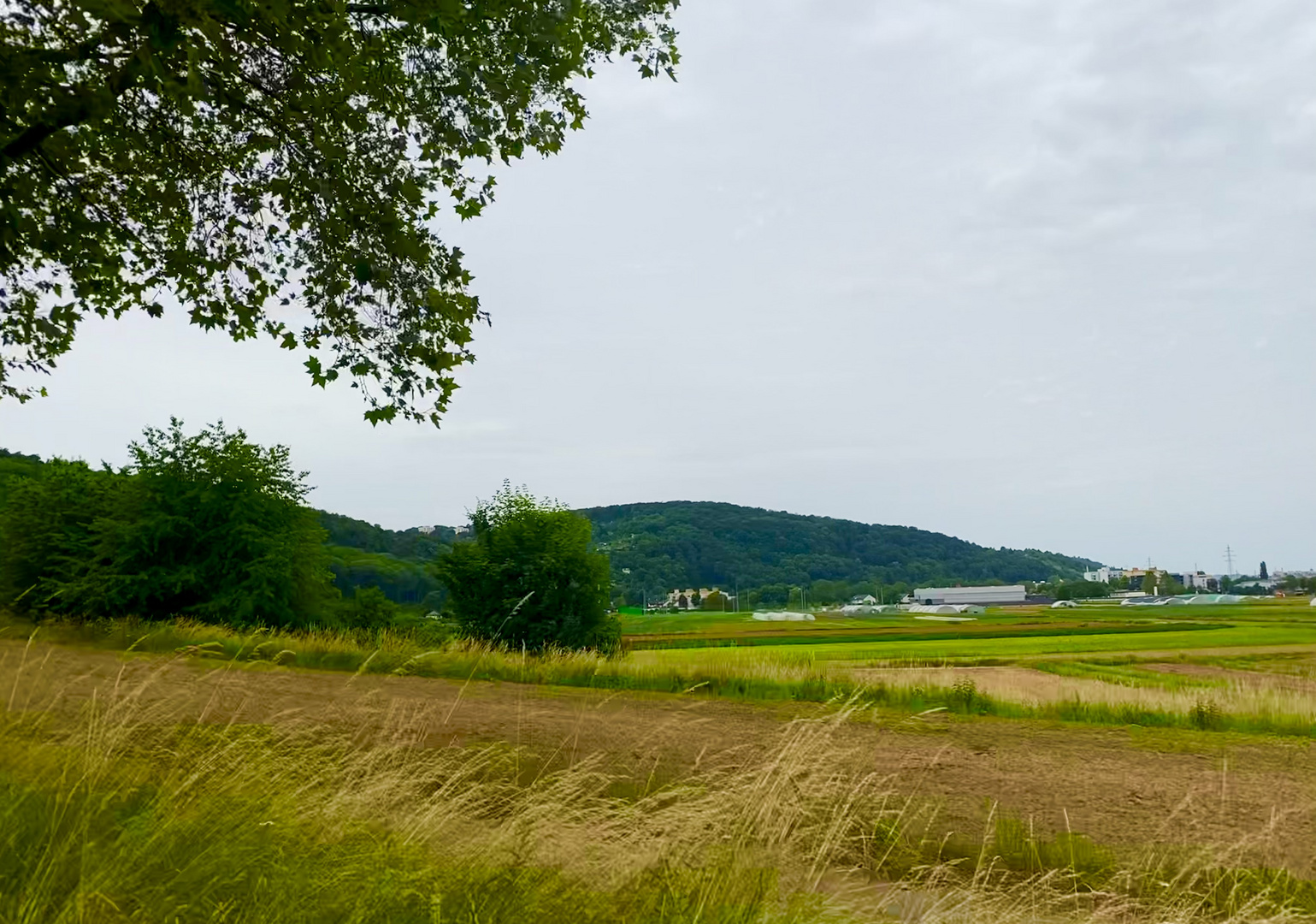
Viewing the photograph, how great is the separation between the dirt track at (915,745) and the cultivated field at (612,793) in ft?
0.24

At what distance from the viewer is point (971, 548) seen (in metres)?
152

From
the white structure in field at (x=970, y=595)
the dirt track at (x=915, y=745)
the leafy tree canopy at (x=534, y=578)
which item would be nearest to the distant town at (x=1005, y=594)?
the white structure in field at (x=970, y=595)

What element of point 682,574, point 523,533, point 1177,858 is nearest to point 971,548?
point 682,574

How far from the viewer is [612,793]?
858 centimetres

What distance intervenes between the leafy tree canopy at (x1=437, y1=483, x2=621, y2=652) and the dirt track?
15.3 meters

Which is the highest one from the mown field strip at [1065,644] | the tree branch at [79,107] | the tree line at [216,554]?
the tree branch at [79,107]

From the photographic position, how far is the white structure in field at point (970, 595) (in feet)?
471

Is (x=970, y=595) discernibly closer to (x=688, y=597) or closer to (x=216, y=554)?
(x=688, y=597)

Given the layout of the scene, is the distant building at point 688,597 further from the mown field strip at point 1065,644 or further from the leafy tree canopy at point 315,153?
the leafy tree canopy at point 315,153

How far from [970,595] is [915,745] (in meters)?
144

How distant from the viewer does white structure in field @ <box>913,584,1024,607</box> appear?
14350cm

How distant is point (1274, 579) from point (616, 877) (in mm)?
213246

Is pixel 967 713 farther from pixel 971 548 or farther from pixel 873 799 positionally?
pixel 971 548

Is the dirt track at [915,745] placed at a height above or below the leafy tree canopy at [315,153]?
below
